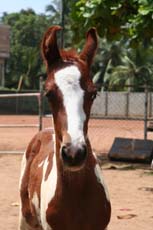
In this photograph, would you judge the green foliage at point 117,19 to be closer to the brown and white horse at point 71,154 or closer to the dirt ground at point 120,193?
the dirt ground at point 120,193

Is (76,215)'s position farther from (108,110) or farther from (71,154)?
(108,110)

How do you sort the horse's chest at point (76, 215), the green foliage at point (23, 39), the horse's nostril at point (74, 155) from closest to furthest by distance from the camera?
the horse's nostril at point (74, 155), the horse's chest at point (76, 215), the green foliage at point (23, 39)

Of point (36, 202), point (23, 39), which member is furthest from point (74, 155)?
point (23, 39)

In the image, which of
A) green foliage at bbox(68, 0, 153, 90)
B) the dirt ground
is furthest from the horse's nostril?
green foliage at bbox(68, 0, 153, 90)

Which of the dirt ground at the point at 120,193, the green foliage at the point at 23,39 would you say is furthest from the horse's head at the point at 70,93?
the green foliage at the point at 23,39

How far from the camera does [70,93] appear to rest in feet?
11.0

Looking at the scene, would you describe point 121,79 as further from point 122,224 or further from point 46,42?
point 46,42

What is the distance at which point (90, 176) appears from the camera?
3666 millimetres

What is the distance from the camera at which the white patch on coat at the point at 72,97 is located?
322cm

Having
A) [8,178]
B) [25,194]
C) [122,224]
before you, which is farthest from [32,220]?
[8,178]

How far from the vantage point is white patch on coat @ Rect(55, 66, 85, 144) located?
322 centimetres

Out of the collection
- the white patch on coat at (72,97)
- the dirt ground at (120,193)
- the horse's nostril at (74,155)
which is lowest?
the dirt ground at (120,193)

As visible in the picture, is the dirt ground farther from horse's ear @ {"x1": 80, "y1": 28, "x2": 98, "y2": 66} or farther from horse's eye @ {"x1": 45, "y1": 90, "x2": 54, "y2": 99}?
horse's eye @ {"x1": 45, "y1": 90, "x2": 54, "y2": 99}

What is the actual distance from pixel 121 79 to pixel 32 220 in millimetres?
43072
